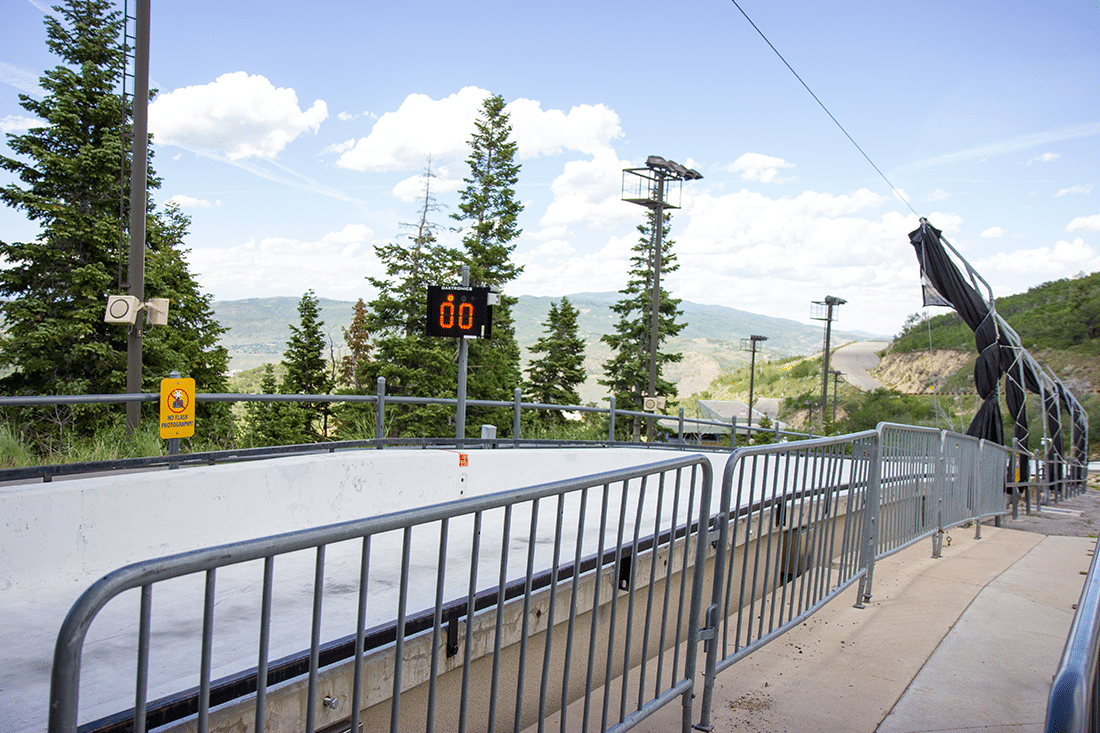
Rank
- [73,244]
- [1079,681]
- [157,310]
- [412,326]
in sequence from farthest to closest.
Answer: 1. [412,326]
2. [73,244]
3. [157,310]
4. [1079,681]

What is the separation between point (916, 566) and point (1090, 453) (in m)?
40.5

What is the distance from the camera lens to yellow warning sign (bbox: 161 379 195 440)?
6152mm

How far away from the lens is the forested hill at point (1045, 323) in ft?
168

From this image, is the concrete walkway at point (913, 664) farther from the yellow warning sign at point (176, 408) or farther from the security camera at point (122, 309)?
the security camera at point (122, 309)

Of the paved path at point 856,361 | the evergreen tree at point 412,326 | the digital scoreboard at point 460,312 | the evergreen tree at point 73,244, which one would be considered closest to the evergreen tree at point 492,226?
the evergreen tree at point 412,326

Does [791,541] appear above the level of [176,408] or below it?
below

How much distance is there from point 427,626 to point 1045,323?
65.2 m

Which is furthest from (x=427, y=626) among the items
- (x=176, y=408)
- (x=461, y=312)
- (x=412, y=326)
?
(x=412, y=326)

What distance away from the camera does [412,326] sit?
114 feet

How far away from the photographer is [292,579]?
431cm

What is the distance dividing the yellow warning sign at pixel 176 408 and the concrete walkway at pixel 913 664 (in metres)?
4.62

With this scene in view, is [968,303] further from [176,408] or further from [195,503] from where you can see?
[195,503]

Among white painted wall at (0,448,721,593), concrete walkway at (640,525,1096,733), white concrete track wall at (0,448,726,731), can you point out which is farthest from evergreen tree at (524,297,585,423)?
concrete walkway at (640,525,1096,733)

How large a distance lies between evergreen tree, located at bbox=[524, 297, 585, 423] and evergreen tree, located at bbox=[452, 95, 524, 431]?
714 centimetres
